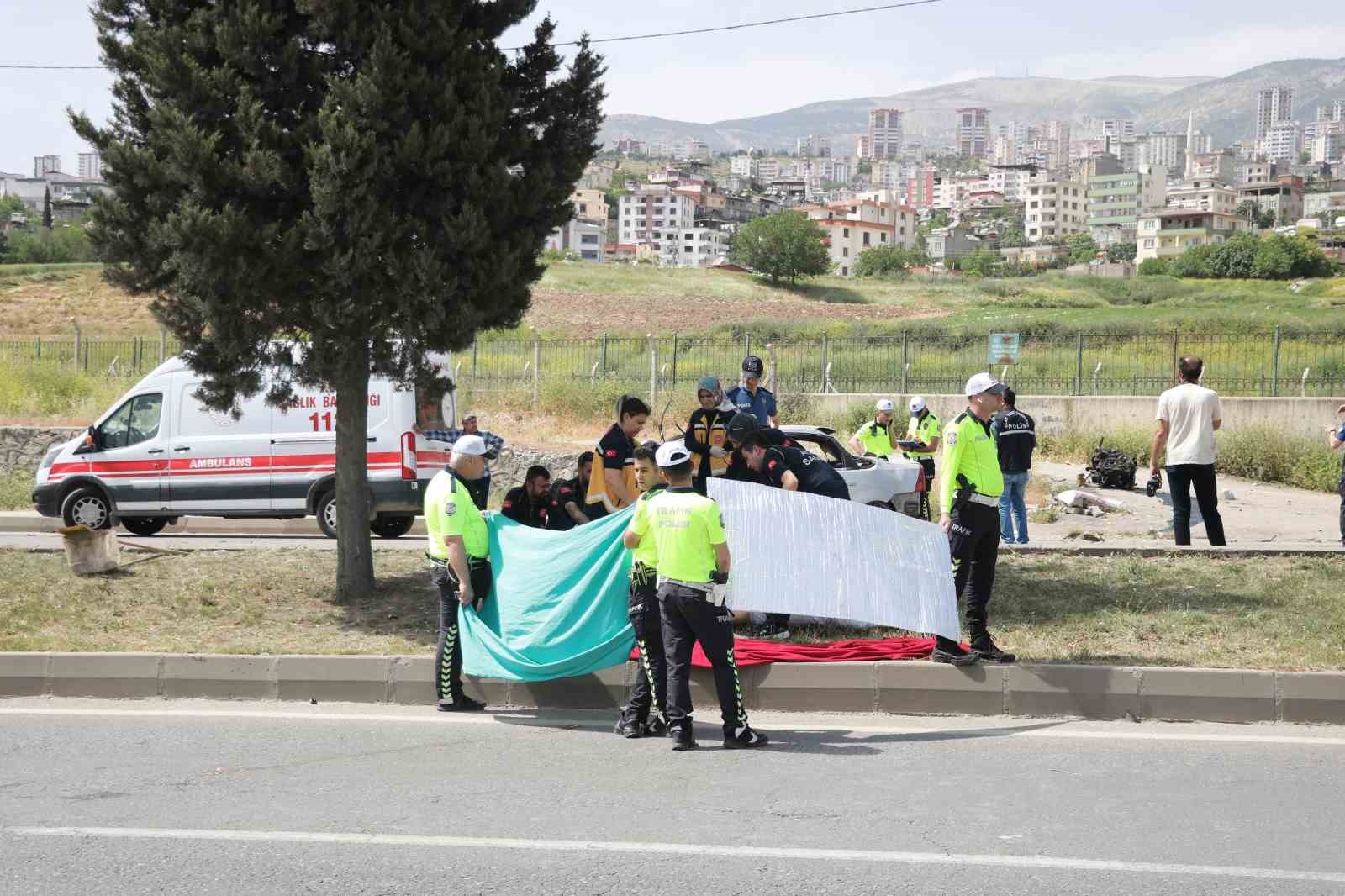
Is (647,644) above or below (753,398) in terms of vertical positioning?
below

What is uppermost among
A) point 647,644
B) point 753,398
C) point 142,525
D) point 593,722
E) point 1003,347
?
point 1003,347

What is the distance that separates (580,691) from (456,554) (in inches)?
48.8

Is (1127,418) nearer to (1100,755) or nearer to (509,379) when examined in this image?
(509,379)

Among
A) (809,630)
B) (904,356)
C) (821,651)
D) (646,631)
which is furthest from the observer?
(904,356)

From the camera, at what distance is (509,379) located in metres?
26.6

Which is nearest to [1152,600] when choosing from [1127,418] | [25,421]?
[1127,418]

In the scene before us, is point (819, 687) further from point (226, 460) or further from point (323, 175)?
point (226, 460)

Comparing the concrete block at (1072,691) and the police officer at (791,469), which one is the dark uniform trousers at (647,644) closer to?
the police officer at (791,469)

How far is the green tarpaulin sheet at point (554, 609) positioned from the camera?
840 cm

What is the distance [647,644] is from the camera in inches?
307

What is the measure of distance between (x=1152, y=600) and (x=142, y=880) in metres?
7.63

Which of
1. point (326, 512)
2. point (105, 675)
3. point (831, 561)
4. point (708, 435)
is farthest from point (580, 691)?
point (326, 512)

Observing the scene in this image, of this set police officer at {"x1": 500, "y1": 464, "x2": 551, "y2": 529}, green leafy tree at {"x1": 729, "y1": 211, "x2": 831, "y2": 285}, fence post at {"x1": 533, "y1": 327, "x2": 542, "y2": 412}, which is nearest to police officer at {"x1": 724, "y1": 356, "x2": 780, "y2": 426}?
police officer at {"x1": 500, "y1": 464, "x2": 551, "y2": 529}

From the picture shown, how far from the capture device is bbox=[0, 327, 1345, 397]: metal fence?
2491cm
